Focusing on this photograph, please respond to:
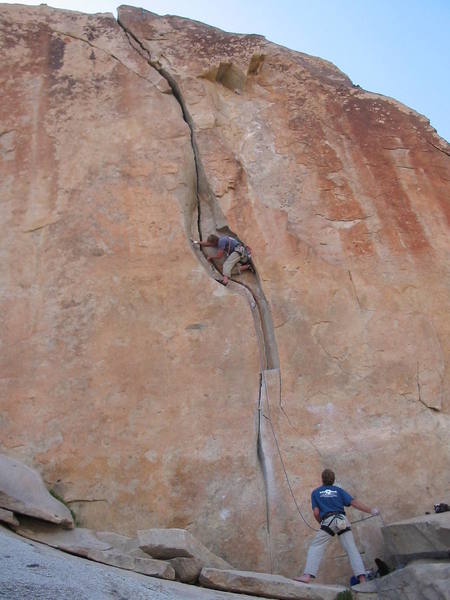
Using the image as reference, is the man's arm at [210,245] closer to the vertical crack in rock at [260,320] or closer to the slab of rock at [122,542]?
the vertical crack in rock at [260,320]

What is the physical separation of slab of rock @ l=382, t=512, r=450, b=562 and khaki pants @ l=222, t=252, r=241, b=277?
11.9 feet

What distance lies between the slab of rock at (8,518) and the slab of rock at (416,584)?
2781 mm

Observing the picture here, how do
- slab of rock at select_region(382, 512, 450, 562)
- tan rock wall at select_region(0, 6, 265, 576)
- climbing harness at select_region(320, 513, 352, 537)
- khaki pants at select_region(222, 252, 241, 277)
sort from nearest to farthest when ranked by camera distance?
slab of rock at select_region(382, 512, 450, 562) → climbing harness at select_region(320, 513, 352, 537) → tan rock wall at select_region(0, 6, 265, 576) → khaki pants at select_region(222, 252, 241, 277)

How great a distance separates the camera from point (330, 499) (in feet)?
19.1

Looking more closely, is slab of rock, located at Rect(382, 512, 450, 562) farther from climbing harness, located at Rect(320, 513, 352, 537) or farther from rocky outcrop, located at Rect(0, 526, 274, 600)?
rocky outcrop, located at Rect(0, 526, 274, 600)

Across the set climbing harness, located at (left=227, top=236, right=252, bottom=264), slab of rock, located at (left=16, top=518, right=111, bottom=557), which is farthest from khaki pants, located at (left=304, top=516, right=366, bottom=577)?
climbing harness, located at (left=227, top=236, right=252, bottom=264)

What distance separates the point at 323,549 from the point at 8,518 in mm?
2719

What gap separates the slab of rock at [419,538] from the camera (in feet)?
16.8

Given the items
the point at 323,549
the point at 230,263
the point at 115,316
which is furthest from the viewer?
the point at 230,263

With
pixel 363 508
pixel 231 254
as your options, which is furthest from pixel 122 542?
pixel 231 254

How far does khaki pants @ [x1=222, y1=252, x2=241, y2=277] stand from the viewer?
8.09 meters

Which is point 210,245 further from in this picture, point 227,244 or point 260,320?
point 260,320

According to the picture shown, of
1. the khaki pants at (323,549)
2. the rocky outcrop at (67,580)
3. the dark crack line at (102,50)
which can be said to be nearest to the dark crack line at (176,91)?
the dark crack line at (102,50)

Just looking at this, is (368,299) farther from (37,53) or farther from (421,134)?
(37,53)
